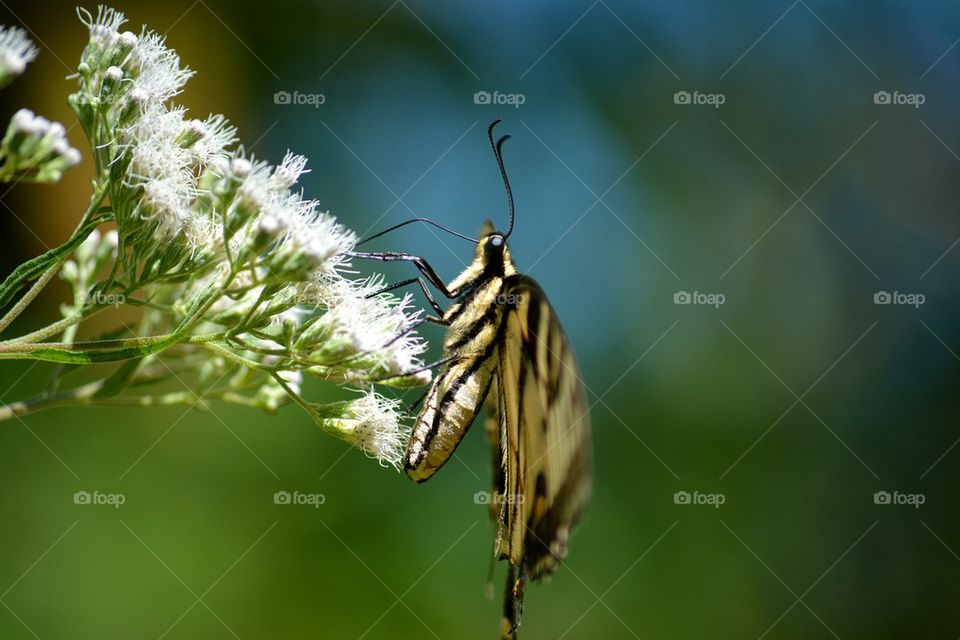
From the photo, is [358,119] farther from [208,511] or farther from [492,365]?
[492,365]

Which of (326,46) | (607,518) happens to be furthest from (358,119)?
(607,518)

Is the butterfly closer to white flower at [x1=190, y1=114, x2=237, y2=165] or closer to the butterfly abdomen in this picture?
the butterfly abdomen
